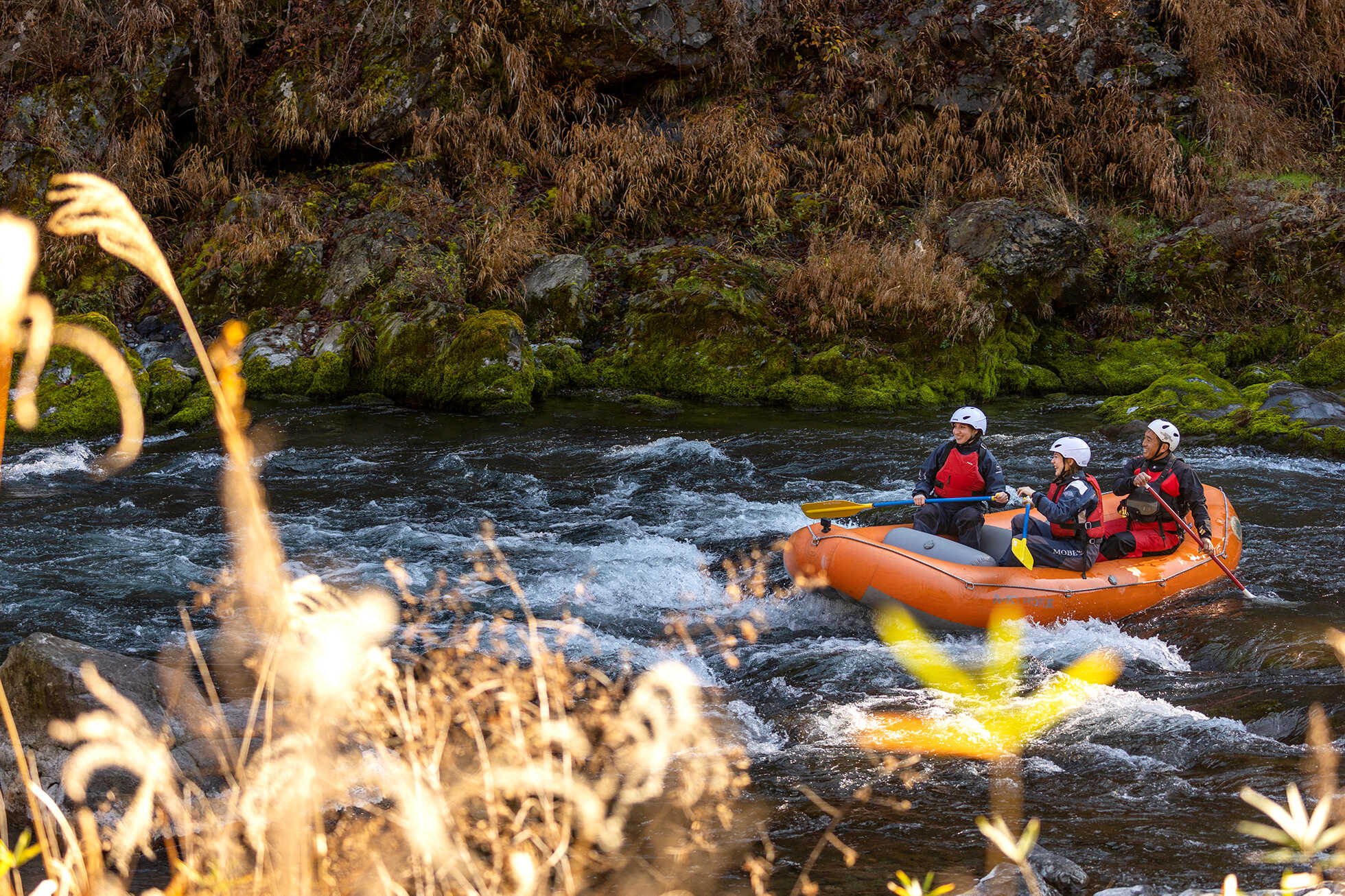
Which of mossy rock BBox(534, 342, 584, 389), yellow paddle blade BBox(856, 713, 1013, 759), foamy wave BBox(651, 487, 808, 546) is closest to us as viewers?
yellow paddle blade BBox(856, 713, 1013, 759)

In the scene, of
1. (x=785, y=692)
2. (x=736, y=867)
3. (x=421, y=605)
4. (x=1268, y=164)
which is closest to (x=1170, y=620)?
(x=785, y=692)

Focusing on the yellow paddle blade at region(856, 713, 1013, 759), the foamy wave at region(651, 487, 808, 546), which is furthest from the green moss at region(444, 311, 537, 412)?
the yellow paddle blade at region(856, 713, 1013, 759)

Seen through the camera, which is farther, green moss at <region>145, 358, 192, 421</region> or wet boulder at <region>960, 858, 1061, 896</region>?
green moss at <region>145, 358, 192, 421</region>

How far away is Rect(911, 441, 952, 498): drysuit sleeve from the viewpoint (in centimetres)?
655

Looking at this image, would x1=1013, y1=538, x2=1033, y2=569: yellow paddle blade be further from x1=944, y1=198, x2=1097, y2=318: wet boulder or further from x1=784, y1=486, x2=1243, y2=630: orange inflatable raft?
x1=944, y1=198, x2=1097, y2=318: wet boulder

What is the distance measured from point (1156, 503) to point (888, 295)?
5855mm

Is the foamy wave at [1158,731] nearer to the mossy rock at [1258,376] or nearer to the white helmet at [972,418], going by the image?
the white helmet at [972,418]

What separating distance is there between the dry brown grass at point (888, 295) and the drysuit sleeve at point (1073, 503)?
6.00 metres

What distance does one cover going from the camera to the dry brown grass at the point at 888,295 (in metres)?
11.6

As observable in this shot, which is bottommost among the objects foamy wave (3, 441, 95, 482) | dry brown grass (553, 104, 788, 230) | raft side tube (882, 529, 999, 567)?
raft side tube (882, 529, 999, 567)

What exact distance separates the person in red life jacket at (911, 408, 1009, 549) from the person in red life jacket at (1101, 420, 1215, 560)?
757 millimetres

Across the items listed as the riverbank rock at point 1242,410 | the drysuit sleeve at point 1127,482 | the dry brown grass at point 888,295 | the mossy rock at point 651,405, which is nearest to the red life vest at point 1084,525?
the drysuit sleeve at point 1127,482

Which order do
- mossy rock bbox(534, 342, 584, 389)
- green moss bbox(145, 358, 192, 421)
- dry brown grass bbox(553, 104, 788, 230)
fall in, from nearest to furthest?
green moss bbox(145, 358, 192, 421)
mossy rock bbox(534, 342, 584, 389)
dry brown grass bbox(553, 104, 788, 230)

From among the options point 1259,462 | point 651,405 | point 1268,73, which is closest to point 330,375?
point 651,405
